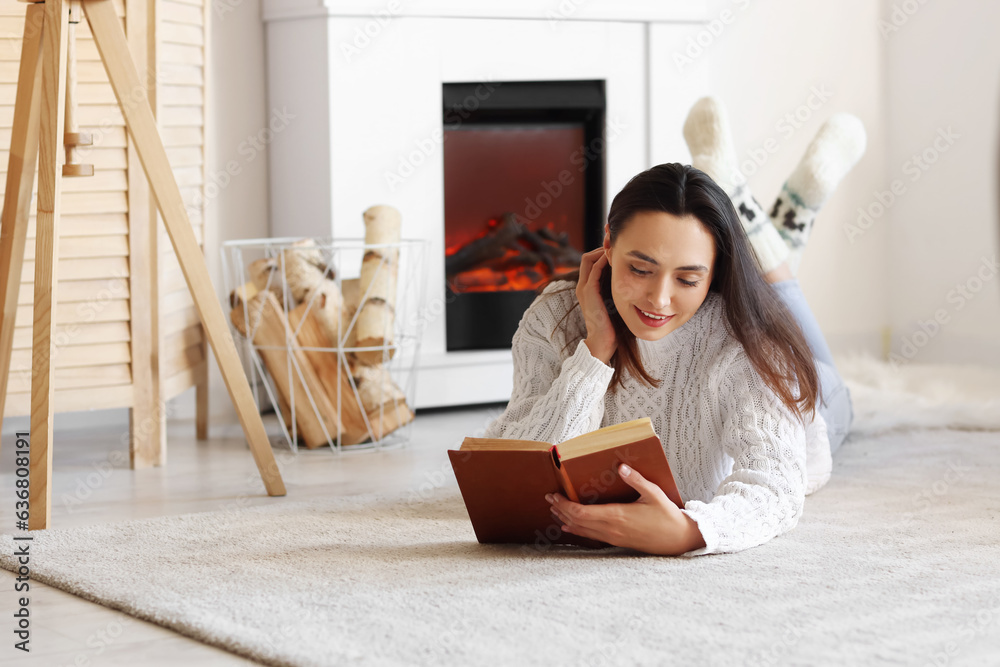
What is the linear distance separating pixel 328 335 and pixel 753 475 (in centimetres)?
123

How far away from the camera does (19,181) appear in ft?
5.76

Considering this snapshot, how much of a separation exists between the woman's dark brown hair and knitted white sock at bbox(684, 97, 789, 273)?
→ 21.7 inches

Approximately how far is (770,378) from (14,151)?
47.8 inches

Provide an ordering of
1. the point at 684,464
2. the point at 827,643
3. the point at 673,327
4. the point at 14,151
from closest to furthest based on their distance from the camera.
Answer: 1. the point at 827,643
2. the point at 673,327
3. the point at 684,464
4. the point at 14,151

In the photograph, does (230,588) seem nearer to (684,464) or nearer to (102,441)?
(684,464)

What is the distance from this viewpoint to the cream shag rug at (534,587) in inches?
43.4

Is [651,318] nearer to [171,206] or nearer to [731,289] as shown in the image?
[731,289]

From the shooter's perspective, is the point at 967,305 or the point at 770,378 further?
the point at 967,305

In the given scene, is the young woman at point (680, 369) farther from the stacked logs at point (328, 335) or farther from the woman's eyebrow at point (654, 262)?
the stacked logs at point (328, 335)

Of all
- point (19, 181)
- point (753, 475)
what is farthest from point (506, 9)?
point (753, 475)

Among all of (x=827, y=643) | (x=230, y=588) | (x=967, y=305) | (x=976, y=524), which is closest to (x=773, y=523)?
(x=827, y=643)

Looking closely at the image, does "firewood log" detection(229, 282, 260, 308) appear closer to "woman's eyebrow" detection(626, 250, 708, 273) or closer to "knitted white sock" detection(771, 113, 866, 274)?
"knitted white sock" detection(771, 113, 866, 274)

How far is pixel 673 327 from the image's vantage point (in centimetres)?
144

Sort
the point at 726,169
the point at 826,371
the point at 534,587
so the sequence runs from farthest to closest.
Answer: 1. the point at 726,169
2. the point at 826,371
3. the point at 534,587
